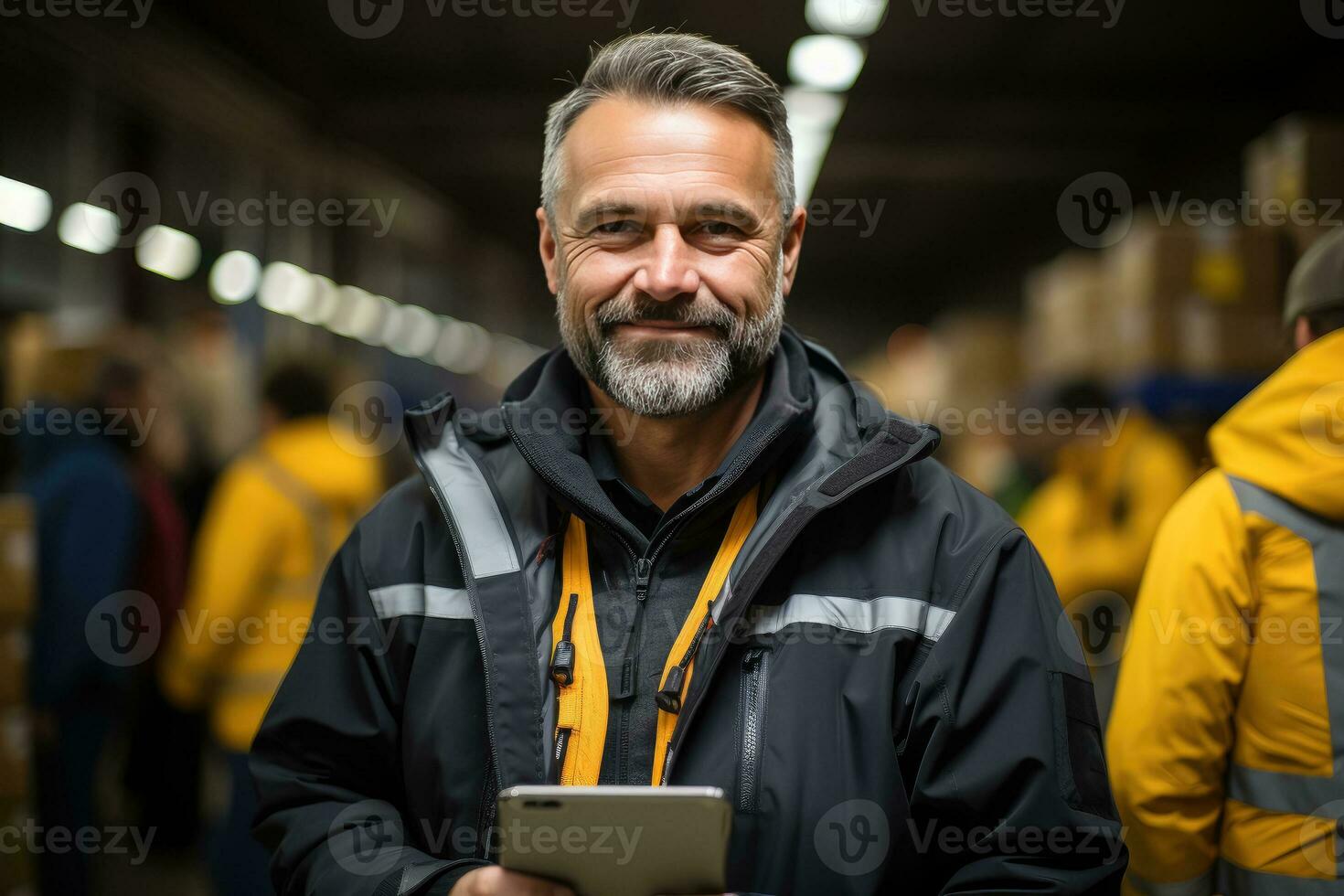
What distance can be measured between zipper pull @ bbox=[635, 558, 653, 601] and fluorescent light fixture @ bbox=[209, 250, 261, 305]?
7178 millimetres

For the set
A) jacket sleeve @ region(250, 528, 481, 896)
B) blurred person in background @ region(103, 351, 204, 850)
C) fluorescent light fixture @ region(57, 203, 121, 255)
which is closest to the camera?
jacket sleeve @ region(250, 528, 481, 896)

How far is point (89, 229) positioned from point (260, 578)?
12.5 ft

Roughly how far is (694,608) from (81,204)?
5904mm

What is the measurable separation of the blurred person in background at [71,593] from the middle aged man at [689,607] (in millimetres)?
2321

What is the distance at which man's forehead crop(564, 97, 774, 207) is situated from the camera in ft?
5.59

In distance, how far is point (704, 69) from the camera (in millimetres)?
1761

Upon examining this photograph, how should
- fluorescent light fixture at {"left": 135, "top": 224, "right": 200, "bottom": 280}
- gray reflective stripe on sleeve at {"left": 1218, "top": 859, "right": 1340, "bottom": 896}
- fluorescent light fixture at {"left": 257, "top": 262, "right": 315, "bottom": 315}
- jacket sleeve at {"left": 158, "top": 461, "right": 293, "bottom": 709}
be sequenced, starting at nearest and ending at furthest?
gray reflective stripe on sleeve at {"left": 1218, "top": 859, "right": 1340, "bottom": 896}
jacket sleeve at {"left": 158, "top": 461, "right": 293, "bottom": 709}
fluorescent light fixture at {"left": 135, "top": 224, "right": 200, "bottom": 280}
fluorescent light fixture at {"left": 257, "top": 262, "right": 315, "bottom": 315}

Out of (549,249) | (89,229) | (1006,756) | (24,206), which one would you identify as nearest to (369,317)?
(89,229)

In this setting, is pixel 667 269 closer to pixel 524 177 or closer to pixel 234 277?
pixel 234 277

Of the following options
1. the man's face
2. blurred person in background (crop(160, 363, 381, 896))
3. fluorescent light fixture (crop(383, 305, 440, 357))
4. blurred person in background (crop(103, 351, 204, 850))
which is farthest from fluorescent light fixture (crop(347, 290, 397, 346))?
the man's face

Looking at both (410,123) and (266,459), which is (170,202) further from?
(266,459)

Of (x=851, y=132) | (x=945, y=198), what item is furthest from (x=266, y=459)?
(x=945, y=198)

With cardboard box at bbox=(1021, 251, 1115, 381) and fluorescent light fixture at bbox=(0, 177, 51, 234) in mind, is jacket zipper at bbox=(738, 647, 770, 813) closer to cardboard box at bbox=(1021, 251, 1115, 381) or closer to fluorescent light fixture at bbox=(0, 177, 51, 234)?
cardboard box at bbox=(1021, 251, 1115, 381)

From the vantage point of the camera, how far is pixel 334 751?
5.59 ft
